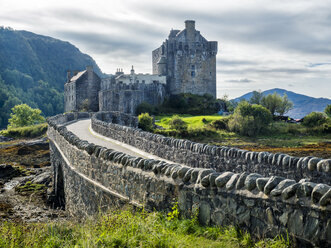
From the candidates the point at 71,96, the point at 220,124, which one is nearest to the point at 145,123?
the point at 220,124

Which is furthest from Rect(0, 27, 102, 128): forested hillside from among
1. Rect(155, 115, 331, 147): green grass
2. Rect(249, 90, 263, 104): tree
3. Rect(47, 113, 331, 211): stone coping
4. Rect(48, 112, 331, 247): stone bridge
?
Rect(47, 113, 331, 211): stone coping

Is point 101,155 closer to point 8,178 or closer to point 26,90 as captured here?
point 8,178

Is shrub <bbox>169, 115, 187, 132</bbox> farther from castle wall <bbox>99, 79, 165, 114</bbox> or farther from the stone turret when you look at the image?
the stone turret

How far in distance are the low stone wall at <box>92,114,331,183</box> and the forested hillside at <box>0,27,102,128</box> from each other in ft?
321

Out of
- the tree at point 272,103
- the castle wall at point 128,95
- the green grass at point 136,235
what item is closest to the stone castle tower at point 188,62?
the castle wall at point 128,95

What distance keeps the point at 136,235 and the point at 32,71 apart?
16920cm

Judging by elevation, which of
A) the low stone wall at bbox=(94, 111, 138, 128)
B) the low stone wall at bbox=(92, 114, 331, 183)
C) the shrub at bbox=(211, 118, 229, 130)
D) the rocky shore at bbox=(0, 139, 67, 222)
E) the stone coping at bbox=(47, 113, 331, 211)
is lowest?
the rocky shore at bbox=(0, 139, 67, 222)

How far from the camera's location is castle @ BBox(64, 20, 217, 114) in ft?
216

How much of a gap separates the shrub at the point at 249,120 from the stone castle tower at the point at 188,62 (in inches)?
1014

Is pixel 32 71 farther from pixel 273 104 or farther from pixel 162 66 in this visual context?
pixel 273 104

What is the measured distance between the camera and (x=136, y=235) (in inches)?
214

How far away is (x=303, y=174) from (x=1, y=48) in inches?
6901

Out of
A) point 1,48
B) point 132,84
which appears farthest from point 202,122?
point 1,48

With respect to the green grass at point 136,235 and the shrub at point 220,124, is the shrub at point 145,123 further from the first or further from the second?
the green grass at point 136,235
